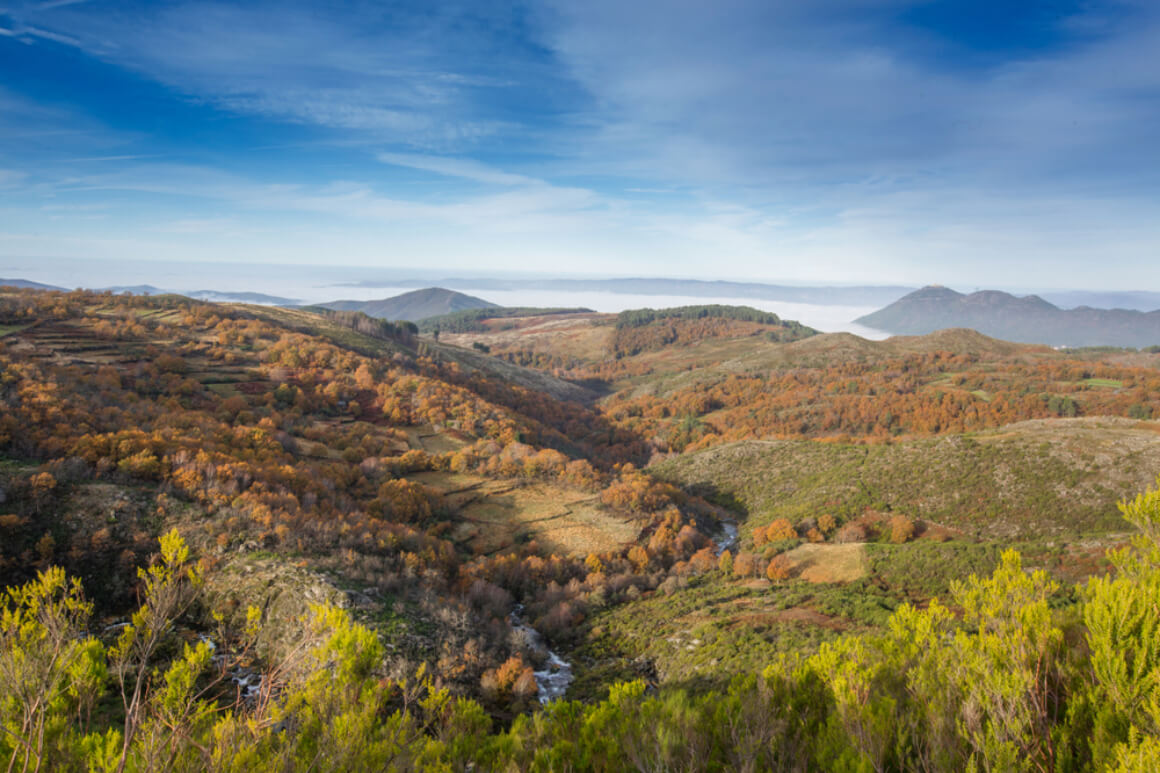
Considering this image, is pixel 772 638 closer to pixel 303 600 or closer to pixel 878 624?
pixel 878 624

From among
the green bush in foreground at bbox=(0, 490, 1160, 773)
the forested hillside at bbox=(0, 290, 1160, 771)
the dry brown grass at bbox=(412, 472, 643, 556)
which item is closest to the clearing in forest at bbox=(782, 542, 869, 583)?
the forested hillside at bbox=(0, 290, 1160, 771)

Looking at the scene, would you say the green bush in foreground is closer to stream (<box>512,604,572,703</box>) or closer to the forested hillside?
the forested hillside

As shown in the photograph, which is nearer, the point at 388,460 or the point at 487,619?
the point at 487,619

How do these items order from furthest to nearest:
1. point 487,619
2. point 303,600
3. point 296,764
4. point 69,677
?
point 487,619 → point 303,600 → point 69,677 → point 296,764

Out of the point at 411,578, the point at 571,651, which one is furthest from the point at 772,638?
the point at 411,578

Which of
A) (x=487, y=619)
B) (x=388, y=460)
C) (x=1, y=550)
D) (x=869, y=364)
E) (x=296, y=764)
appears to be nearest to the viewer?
(x=296, y=764)

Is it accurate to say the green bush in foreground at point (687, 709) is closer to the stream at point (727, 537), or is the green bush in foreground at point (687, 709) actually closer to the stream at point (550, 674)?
the stream at point (550, 674)
